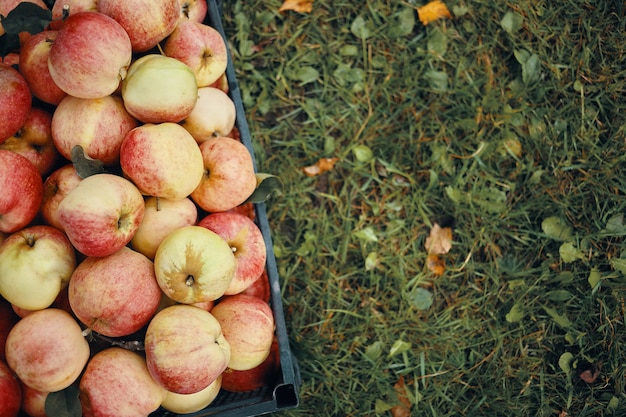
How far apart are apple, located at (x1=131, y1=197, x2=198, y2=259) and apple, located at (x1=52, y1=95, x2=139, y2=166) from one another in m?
0.22

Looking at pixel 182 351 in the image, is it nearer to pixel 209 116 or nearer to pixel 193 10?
pixel 209 116

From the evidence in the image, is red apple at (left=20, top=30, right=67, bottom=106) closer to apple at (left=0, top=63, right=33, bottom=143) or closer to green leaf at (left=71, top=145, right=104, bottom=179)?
apple at (left=0, top=63, right=33, bottom=143)

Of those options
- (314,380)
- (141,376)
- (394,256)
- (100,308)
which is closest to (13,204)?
(100,308)

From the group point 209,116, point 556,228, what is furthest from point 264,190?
point 556,228

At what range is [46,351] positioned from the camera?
1.50m

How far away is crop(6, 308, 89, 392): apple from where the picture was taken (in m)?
1.50

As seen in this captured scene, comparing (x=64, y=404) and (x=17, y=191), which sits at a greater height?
(x=17, y=191)

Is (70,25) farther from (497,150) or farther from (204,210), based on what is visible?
(497,150)

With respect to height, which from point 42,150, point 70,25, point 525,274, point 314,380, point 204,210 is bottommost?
point 314,380

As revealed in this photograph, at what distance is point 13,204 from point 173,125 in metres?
0.52

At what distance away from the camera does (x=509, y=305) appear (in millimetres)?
2432

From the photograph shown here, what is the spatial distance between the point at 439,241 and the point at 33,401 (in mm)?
1728

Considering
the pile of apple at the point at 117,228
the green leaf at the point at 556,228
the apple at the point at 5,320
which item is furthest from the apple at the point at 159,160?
the green leaf at the point at 556,228

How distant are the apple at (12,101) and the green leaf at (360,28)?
1.57 metres
